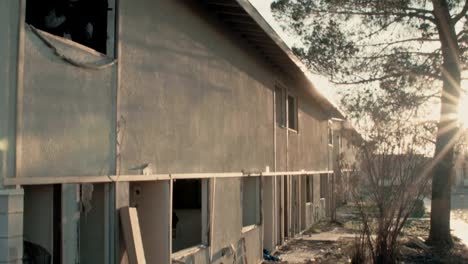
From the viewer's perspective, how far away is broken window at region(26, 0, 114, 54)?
657 centimetres

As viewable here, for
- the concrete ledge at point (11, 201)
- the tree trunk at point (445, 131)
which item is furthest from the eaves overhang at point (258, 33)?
the concrete ledge at point (11, 201)

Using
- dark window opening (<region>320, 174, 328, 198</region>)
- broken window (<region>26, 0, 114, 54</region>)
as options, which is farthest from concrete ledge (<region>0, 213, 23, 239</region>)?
dark window opening (<region>320, 174, 328, 198</region>)

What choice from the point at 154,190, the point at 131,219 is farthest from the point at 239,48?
the point at 131,219

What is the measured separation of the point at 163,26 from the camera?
8.36 meters

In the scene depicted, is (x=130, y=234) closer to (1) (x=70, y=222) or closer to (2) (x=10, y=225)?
(1) (x=70, y=222)

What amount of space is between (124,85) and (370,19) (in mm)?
11226

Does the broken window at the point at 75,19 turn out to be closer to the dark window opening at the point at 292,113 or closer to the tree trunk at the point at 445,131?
the tree trunk at the point at 445,131

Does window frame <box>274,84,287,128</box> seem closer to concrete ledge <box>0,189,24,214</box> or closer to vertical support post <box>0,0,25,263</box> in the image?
vertical support post <box>0,0,25,263</box>

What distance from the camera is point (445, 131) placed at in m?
16.6

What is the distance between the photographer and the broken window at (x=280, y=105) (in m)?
16.4

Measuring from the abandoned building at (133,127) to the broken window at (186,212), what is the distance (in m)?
0.03

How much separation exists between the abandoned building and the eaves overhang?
0.05 m

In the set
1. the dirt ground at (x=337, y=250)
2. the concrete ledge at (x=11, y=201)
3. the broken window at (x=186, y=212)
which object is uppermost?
the concrete ledge at (x=11, y=201)

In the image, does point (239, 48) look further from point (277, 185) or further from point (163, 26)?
point (277, 185)
